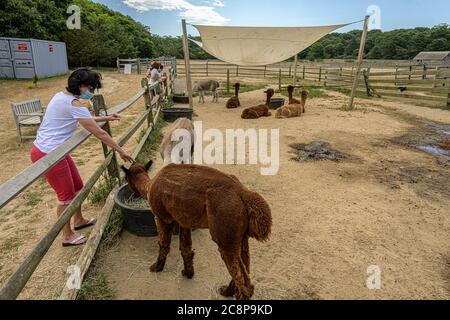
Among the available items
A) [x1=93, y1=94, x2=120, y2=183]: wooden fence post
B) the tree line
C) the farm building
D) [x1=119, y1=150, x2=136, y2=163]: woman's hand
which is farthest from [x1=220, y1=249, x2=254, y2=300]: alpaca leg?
the farm building

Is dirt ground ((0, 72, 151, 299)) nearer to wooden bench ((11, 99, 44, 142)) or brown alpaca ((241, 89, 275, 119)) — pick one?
wooden bench ((11, 99, 44, 142))

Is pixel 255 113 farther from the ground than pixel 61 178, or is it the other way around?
pixel 61 178

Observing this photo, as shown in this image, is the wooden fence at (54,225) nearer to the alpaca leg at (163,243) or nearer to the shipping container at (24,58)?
the alpaca leg at (163,243)

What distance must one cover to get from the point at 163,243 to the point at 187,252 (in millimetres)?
240

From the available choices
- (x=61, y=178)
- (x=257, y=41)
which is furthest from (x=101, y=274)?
(x=257, y=41)

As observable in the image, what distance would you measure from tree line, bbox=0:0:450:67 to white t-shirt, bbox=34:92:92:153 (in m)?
24.5

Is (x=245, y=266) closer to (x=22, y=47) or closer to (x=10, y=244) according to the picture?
(x=10, y=244)

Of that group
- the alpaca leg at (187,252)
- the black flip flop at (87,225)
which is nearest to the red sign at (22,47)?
the black flip flop at (87,225)

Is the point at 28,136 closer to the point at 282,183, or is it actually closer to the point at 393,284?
the point at 282,183

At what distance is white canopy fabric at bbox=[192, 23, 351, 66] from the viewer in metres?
9.72

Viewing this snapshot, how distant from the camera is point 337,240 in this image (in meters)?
3.37

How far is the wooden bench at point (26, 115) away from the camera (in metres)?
7.22

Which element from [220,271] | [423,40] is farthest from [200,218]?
[423,40]

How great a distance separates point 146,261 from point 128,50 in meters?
40.7
